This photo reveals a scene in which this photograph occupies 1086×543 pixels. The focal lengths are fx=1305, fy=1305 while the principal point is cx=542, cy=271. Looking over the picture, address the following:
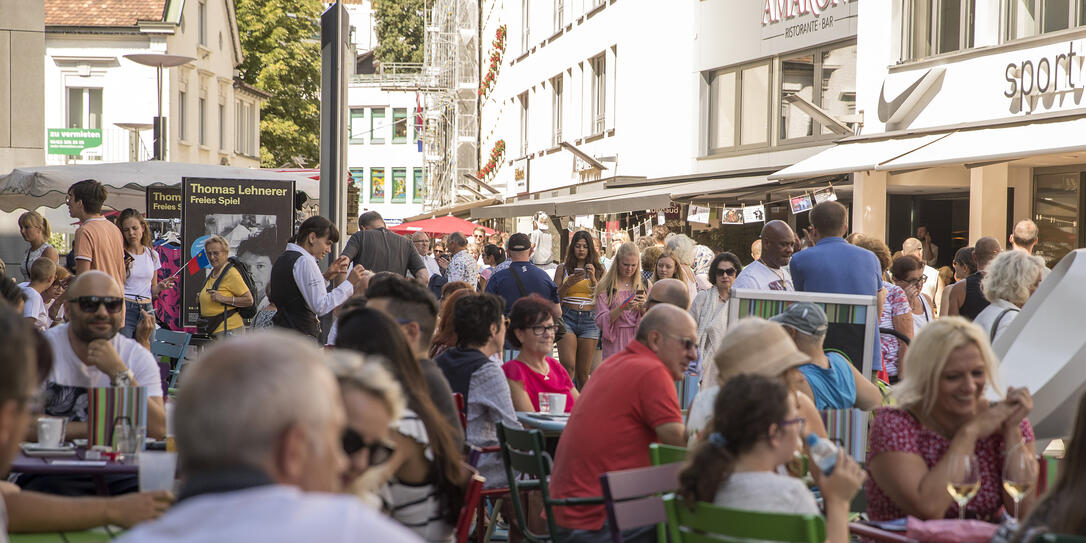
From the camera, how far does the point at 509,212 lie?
2706cm

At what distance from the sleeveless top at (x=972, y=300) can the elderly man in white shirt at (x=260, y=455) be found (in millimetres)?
8279

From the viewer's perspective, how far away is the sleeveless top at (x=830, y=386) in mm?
6469

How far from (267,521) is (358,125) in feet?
261

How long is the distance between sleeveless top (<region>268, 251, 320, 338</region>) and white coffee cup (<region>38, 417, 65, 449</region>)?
164 inches

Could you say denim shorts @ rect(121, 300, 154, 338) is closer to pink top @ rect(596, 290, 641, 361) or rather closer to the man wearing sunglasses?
pink top @ rect(596, 290, 641, 361)

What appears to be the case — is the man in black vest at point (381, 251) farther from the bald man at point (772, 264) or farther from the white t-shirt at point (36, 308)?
the bald man at point (772, 264)

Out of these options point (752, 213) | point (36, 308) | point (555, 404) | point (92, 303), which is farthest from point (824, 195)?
point (92, 303)

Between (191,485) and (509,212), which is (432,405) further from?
(509,212)

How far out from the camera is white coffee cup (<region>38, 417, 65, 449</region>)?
5508 millimetres

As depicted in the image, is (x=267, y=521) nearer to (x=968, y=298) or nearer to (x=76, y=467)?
(x=76, y=467)

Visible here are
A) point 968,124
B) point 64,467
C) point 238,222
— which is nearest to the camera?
point 64,467

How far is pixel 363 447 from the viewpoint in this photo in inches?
115

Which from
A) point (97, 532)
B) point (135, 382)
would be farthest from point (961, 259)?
point (97, 532)

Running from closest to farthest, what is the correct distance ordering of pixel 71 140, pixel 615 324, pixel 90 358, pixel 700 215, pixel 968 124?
1. pixel 90 358
2. pixel 615 324
3. pixel 968 124
4. pixel 700 215
5. pixel 71 140
